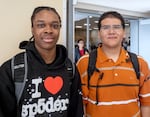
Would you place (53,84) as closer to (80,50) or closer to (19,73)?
(19,73)

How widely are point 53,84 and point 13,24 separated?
37 centimetres

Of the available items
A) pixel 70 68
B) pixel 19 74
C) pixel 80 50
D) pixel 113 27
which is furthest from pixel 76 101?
pixel 80 50

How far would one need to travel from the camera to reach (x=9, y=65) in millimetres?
968

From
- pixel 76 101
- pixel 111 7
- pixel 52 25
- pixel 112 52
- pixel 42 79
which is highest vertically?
pixel 111 7

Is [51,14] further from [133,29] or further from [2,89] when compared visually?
[133,29]

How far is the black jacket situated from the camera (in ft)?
3.14

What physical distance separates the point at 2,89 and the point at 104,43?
0.59m

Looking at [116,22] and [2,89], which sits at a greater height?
[116,22]

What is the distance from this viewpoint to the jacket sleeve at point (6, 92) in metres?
0.94

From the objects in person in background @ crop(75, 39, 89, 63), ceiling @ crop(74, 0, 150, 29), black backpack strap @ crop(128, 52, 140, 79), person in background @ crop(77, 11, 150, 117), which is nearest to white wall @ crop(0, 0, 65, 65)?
person in background @ crop(77, 11, 150, 117)

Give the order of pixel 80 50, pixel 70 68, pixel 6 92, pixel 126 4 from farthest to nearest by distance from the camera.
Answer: pixel 126 4 < pixel 80 50 < pixel 70 68 < pixel 6 92

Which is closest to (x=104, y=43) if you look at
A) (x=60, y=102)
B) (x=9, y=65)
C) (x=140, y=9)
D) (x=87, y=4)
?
(x=60, y=102)

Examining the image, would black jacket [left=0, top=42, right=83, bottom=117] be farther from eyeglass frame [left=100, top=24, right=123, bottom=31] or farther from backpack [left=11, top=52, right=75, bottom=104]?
eyeglass frame [left=100, top=24, right=123, bottom=31]

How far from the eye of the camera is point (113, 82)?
47.8 inches
